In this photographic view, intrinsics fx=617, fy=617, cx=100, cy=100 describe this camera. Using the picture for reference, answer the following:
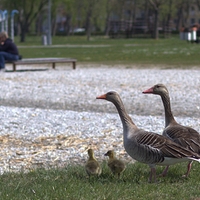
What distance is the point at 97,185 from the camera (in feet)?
21.9

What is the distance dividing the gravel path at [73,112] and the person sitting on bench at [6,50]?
1.89 metres

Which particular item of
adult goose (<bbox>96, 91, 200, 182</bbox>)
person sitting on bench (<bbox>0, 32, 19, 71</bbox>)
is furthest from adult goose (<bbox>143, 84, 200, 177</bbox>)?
person sitting on bench (<bbox>0, 32, 19, 71</bbox>)

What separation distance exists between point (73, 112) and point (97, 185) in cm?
678

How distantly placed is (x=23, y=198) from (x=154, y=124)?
5827 millimetres

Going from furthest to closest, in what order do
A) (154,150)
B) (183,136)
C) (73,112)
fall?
(73,112), (183,136), (154,150)

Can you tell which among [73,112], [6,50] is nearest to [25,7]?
[6,50]

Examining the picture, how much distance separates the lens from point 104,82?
65.6 ft

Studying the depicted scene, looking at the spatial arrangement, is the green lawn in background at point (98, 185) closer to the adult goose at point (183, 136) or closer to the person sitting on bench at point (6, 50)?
the adult goose at point (183, 136)

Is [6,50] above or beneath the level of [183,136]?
beneath

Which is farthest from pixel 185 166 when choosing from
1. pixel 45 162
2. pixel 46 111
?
pixel 46 111

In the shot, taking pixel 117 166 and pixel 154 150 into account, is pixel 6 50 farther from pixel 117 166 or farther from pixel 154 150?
pixel 154 150

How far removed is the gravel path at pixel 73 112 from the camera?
31.5 feet

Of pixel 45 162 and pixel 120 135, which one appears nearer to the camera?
pixel 45 162

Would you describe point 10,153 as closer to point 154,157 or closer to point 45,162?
point 45,162
